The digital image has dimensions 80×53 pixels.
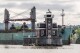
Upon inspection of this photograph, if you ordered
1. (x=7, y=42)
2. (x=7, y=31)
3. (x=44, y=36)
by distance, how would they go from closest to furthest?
(x=44, y=36)
(x=7, y=42)
(x=7, y=31)

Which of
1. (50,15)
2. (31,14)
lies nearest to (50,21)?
(50,15)

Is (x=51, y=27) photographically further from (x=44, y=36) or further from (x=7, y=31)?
(x=7, y=31)

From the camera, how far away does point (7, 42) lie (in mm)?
176875

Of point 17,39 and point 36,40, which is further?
point 17,39

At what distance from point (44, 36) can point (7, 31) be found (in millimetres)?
48715

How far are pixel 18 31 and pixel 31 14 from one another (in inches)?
491

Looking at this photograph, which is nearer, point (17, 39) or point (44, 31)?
point (44, 31)

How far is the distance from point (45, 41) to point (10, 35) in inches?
1812

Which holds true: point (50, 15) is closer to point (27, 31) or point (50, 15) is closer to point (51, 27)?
point (51, 27)

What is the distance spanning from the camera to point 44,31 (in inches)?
5655

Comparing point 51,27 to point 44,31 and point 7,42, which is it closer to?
point 44,31

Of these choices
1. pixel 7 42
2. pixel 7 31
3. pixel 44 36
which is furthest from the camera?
pixel 7 31

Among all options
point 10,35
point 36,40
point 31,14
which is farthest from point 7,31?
point 36,40

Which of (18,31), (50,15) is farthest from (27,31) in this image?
(50,15)
